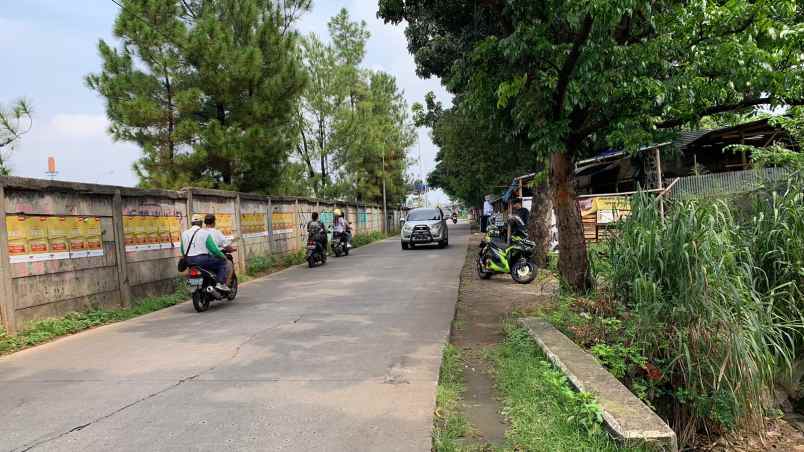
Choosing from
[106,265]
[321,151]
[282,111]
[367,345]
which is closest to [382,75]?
[321,151]

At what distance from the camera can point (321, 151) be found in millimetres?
27094

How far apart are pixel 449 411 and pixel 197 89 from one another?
38.8ft

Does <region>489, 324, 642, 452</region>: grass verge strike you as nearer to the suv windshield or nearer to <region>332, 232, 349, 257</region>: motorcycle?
<region>332, 232, 349, 257</region>: motorcycle

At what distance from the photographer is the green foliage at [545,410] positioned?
310 centimetres

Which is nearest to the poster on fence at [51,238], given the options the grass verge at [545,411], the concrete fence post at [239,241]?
the concrete fence post at [239,241]

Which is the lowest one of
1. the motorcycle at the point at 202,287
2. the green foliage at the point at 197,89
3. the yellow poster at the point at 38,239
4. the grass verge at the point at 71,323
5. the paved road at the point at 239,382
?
the paved road at the point at 239,382

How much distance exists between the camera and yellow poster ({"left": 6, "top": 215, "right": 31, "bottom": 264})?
619 cm

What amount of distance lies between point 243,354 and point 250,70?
1012cm

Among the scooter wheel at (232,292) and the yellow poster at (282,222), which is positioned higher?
the yellow poster at (282,222)

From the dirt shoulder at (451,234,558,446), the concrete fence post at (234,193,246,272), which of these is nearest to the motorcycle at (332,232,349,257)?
the concrete fence post at (234,193,246,272)

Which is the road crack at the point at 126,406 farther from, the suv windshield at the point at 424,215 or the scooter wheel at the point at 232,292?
the suv windshield at the point at 424,215

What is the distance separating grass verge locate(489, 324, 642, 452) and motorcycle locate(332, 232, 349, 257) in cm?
1364

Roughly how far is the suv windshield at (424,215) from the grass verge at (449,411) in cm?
1611

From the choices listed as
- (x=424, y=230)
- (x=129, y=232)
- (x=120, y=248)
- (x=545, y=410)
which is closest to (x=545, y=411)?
(x=545, y=410)
